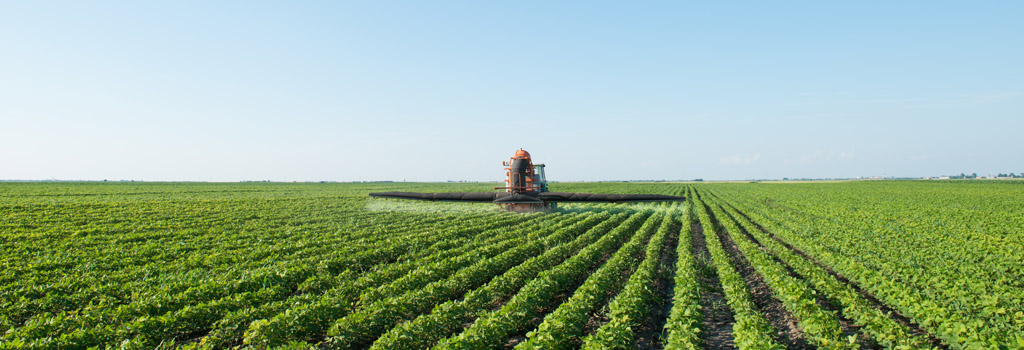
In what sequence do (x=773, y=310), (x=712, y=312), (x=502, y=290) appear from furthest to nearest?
1. (x=502, y=290)
2. (x=773, y=310)
3. (x=712, y=312)

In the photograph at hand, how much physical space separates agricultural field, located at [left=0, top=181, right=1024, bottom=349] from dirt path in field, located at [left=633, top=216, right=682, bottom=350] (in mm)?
49

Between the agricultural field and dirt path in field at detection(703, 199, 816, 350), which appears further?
dirt path in field at detection(703, 199, 816, 350)

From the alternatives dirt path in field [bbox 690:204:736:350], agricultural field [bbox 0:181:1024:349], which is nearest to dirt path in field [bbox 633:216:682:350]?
agricultural field [bbox 0:181:1024:349]

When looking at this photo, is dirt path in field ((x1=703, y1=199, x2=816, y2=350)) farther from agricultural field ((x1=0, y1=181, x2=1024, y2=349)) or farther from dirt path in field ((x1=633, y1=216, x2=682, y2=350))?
dirt path in field ((x1=633, y1=216, x2=682, y2=350))

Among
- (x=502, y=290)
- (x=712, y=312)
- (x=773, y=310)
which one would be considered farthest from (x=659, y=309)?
(x=502, y=290)

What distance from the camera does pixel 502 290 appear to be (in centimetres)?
820

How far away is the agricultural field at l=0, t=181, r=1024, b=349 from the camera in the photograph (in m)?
5.74

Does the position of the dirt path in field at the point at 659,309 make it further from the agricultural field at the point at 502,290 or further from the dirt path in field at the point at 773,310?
the dirt path in field at the point at 773,310

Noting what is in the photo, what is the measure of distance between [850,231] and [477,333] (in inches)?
664

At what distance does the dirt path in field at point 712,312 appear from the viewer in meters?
6.29

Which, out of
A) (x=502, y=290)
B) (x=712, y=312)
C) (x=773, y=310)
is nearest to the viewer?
(x=712, y=312)

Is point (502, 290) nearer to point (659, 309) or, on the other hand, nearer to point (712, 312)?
point (659, 309)

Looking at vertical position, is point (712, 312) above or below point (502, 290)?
below

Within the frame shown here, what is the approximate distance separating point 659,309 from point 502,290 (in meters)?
2.79
